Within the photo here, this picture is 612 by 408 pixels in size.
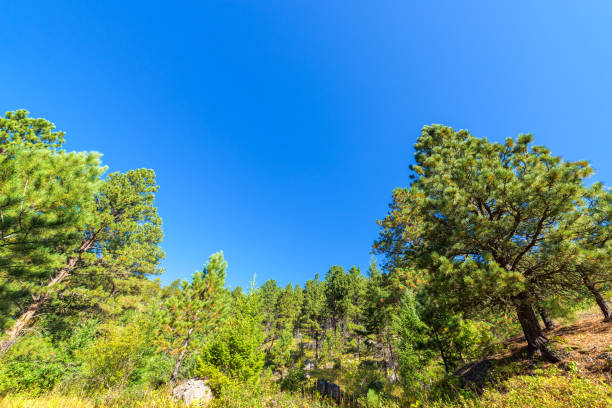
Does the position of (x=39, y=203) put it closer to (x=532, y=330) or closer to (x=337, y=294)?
(x=532, y=330)

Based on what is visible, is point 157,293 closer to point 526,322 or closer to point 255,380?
point 255,380

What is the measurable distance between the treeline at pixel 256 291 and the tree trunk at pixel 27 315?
0.27 feet

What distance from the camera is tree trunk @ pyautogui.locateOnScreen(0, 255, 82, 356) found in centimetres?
1081

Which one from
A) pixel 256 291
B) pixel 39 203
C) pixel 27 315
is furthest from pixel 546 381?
pixel 27 315

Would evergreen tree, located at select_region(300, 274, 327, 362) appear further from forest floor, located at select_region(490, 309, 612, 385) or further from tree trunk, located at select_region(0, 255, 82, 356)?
tree trunk, located at select_region(0, 255, 82, 356)

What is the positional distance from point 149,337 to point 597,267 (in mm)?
19635

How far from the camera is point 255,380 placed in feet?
42.3

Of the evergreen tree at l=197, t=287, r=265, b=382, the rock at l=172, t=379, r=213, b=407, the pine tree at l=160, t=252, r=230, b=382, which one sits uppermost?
the pine tree at l=160, t=252, r=230, b=382

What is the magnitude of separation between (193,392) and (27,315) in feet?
39.8

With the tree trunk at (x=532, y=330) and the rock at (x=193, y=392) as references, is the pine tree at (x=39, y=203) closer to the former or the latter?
the rock at (x=193, y=392)

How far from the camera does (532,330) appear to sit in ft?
21.2

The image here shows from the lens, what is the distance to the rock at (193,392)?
11.0m

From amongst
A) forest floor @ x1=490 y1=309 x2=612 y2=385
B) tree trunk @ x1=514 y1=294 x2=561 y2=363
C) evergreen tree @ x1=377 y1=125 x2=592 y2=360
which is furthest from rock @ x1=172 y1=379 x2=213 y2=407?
tree trunk @ x1=514 y1=294 x2=561 y2=363

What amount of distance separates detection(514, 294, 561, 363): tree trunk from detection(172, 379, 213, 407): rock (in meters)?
14.8
